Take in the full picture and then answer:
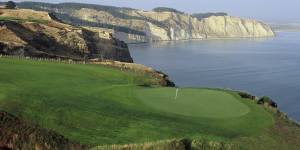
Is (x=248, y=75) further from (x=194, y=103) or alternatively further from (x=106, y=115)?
(x=106, y=115)

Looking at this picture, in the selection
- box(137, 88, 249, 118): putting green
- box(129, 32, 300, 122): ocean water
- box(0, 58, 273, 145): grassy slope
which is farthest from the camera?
box(129, 32, 300, 122): ocean water


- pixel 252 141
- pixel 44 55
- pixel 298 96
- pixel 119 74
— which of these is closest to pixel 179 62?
pixel 298 96

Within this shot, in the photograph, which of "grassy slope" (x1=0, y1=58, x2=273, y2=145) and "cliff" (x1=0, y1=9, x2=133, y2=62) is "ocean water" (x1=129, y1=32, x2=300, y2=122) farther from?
"grassy slope" (x1=0, y1=58, x2=273, y2=145)

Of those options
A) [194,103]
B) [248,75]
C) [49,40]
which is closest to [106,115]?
[194,103]

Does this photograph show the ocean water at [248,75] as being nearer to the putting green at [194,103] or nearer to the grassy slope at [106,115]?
the putting green at [194,103]

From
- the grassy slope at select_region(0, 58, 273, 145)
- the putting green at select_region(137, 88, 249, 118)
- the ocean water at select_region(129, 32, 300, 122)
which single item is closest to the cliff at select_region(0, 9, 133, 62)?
the ocean water at select_region(129, 32, 300, 122)

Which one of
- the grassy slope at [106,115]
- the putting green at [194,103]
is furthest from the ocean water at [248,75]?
the grassy slope at [106,115]
